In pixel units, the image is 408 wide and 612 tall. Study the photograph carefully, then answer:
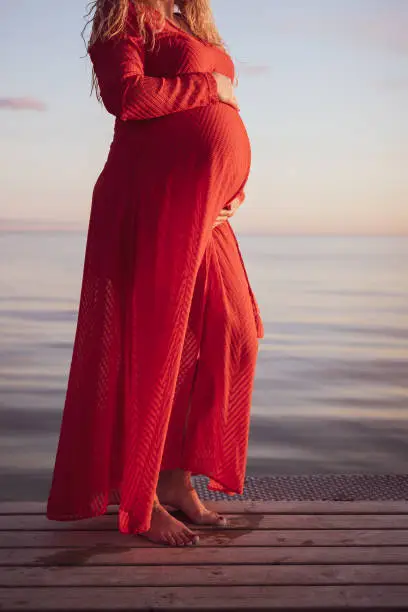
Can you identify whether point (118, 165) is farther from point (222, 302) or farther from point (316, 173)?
point (316, 173)

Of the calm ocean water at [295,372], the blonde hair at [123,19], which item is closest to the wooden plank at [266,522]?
the blonde hair at [123,19]

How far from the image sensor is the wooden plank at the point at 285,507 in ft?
7.38

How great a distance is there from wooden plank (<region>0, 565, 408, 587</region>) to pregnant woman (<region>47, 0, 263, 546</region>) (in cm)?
15

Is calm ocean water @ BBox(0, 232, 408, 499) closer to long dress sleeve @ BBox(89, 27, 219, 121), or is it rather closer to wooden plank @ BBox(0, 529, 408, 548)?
wooden plank @ BBox(0, 529, 408, 548)

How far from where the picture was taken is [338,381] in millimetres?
5363

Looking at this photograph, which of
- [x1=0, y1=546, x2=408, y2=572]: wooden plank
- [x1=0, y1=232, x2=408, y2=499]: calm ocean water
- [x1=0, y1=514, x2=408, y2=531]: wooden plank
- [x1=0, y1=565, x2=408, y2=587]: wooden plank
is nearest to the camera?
[x1=0, y1=565, x2=408, y2=587]: wooden plank

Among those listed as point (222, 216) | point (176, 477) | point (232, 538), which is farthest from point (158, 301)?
point (232, 538)

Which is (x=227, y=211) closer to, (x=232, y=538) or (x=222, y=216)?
(x=222, y=216)

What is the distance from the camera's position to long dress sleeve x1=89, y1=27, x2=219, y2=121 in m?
2.02

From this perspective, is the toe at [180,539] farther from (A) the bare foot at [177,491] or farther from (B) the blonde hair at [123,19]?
(B) the blonde hair at [123,19]

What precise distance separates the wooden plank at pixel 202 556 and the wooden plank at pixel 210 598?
0.12m

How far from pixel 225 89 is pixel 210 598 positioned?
1.14m

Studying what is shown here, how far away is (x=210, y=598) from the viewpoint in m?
1.77

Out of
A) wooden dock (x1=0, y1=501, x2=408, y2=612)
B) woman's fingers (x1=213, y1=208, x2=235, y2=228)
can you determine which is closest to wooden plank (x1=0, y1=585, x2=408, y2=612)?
wooden dock (x1=0, y1=501, x2=408, y2=612)
